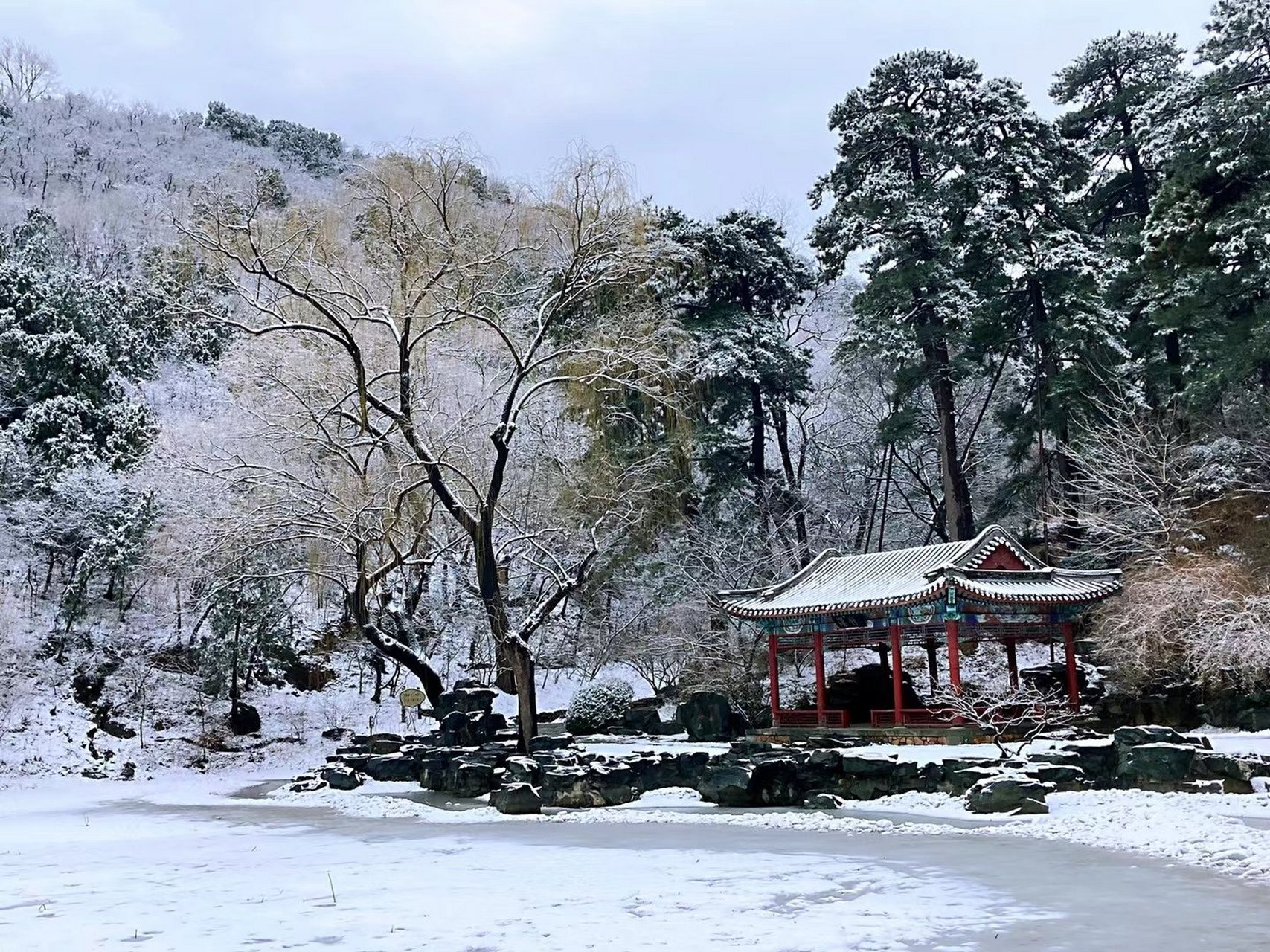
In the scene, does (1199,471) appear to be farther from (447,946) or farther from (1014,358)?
(447,946)

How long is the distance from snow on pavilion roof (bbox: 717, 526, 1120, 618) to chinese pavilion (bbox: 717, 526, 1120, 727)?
2cm

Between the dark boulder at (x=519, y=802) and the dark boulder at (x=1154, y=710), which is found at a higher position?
the dark boulder at (x=1154, y=710)

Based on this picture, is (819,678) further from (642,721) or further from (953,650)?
(642,721)

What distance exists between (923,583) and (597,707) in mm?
7275

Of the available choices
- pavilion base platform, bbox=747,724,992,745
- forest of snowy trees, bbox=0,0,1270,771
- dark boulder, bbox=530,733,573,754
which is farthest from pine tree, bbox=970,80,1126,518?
dark boulder, bbox=530,733,573,754

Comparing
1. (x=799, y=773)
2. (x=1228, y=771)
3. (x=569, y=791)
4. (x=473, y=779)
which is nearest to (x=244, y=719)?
(x=473, y=779)

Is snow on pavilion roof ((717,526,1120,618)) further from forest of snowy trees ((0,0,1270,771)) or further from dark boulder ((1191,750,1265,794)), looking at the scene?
dark boulder ((1191,750,1265,794))

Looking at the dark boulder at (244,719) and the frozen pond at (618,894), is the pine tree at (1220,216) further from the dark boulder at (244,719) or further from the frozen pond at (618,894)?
the dark boulder at (244,719)

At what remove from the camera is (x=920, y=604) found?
1825 centimetres

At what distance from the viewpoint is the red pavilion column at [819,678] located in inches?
775

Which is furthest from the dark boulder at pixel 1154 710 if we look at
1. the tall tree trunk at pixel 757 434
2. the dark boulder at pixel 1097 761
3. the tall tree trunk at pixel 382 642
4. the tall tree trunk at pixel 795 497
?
the tall tree trunk at pixel 382 642

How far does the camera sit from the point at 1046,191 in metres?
26.1

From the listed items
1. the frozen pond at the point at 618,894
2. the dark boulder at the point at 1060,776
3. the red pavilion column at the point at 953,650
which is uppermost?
the red pavilion column at the point at 953,650

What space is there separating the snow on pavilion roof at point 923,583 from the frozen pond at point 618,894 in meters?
7.49
